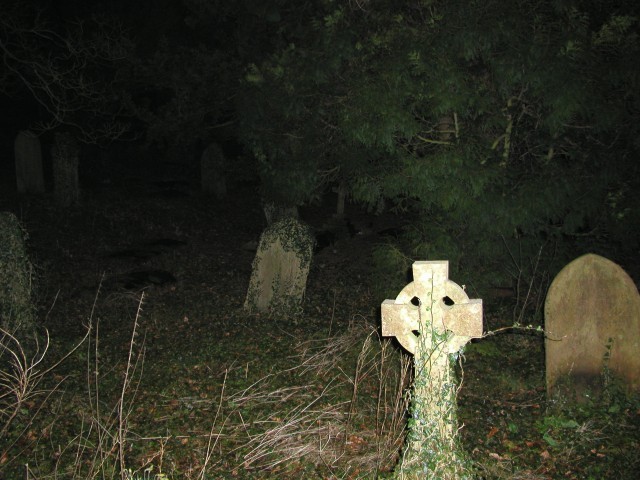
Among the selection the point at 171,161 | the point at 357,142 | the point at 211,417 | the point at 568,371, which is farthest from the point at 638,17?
the point at 171,161

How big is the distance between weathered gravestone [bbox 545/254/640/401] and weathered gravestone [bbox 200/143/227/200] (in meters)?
13.3

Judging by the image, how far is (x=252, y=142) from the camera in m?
7.43

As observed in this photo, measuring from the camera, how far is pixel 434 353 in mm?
3861

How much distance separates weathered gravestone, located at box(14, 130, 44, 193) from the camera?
529 inches

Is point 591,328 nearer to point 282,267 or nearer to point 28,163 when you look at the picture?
point 282,267

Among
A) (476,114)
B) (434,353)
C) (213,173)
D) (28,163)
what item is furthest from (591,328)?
(213,173)

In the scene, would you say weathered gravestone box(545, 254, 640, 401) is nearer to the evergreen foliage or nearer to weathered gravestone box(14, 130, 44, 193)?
the evergreen foliage

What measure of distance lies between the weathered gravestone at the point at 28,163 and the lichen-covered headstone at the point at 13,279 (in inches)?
300

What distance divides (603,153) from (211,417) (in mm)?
4779

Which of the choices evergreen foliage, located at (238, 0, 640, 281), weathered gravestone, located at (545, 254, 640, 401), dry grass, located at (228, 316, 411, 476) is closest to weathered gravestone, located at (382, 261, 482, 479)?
dry grass, located at (228, 316, 411, 476)

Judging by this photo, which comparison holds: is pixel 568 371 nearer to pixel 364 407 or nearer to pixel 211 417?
pixel 364 407

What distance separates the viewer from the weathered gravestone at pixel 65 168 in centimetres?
1294

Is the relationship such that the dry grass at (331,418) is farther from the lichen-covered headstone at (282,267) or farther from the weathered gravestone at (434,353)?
the lichen-covered headstone at (282,267)

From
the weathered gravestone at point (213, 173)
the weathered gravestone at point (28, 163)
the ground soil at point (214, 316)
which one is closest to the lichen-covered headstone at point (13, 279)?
the ground soil at point (214, 316)
